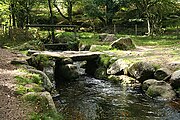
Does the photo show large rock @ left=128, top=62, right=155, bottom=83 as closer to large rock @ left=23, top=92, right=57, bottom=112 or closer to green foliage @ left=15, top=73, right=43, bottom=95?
green foliage @ left=15, top=73, right=43, bottom=95

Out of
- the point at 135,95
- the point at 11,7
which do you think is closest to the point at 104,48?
the point at 135,95

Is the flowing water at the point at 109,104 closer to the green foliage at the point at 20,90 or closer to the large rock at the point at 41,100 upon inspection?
the large rock at the point at 41,100

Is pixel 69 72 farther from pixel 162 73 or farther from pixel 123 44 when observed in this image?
pixel 123 44

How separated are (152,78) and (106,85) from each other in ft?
8.65

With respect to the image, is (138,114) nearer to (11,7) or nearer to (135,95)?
(135,95)

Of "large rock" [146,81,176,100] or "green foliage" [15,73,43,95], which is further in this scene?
"large rock" [146,81,176,100]

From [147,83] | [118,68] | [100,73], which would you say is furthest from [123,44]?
[147,83]

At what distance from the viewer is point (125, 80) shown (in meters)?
15.8

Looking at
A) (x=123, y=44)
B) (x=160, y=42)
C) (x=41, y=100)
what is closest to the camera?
(x=41, y=100)

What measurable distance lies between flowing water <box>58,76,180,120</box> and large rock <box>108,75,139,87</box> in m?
0.42

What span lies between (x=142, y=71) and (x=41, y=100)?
7354 mm

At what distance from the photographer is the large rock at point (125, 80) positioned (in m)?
15.3

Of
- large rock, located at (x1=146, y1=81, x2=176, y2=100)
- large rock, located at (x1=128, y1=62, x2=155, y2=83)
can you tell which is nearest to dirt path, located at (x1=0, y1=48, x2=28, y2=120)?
large rock, located at (x1=146, y1=81, x2=176, y2=100)

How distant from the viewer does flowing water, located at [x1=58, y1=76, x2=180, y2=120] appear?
10533 millimetres
